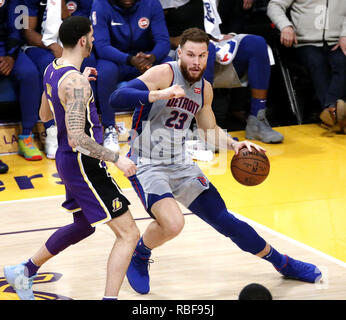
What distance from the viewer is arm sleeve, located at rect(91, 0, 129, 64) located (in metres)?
7.36

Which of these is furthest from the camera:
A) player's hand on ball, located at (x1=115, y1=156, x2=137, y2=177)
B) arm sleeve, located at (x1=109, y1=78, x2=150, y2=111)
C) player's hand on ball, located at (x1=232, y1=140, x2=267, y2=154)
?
player's hand on ball, located at (x1=232, y1=140, x2=267, y2=154)

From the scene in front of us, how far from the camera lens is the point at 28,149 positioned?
722 cm

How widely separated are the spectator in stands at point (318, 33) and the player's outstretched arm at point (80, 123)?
5.15 m

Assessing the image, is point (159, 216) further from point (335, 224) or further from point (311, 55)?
point (311, 55)

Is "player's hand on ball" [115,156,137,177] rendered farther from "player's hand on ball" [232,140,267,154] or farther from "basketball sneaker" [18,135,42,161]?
Result: "basketball sneaker" [18,135,42,161]

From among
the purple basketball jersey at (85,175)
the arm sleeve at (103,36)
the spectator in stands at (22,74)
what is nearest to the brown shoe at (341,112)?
the arm sleeve at (103,36)

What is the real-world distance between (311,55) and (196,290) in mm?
4930

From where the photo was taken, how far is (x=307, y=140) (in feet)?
25.9

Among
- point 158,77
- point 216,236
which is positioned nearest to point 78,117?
point 158,77

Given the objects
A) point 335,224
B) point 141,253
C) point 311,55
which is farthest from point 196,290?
point 311,55

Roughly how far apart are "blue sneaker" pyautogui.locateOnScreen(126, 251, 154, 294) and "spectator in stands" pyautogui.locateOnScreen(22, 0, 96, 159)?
3204mm

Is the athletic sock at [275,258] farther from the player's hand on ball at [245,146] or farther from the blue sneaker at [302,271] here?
the player's hand on ball at [245,146]

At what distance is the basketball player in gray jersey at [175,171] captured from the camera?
4055 mm

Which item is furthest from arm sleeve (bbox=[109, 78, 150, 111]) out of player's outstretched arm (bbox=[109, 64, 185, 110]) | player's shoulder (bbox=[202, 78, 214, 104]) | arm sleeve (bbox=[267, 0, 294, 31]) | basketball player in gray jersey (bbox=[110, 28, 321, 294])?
arm sleeve (bbox=[267, 0, 294, 31])
